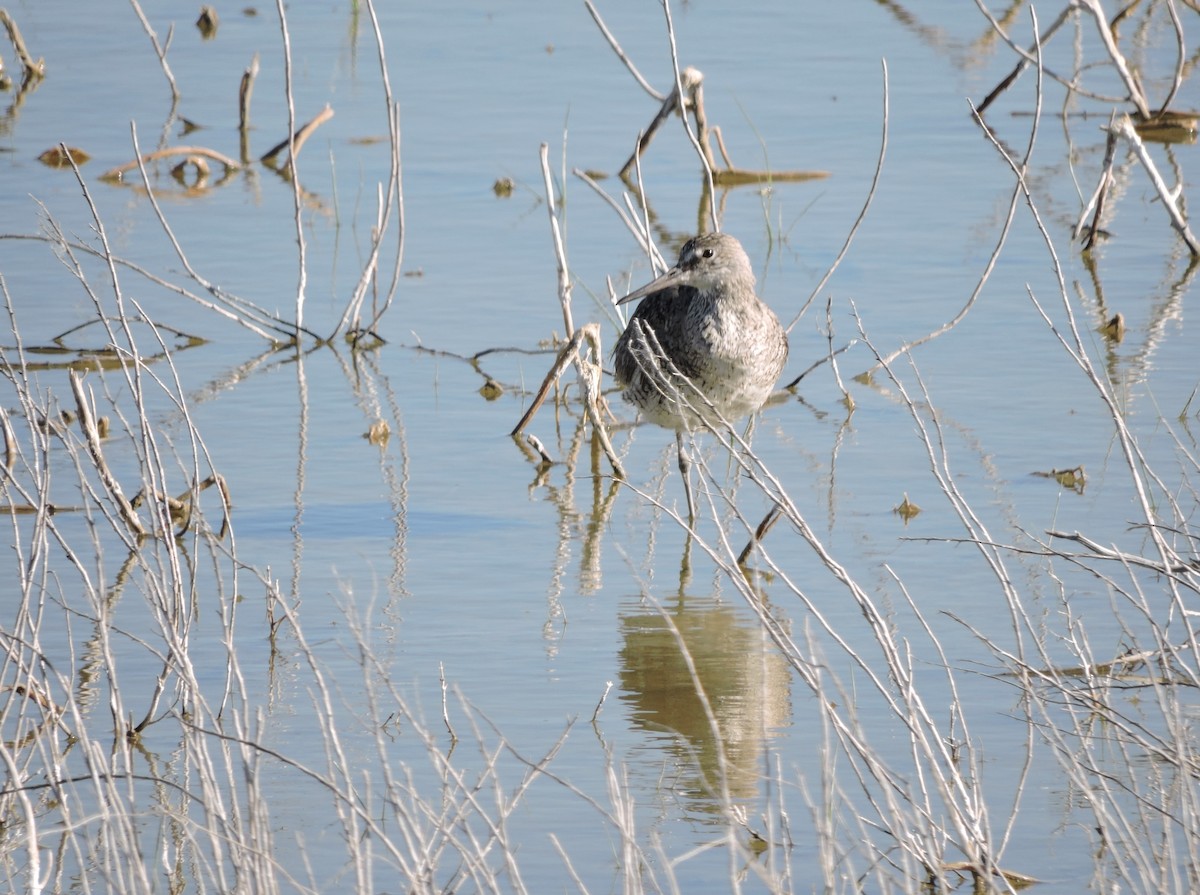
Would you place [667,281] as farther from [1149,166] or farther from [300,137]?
[300,137]

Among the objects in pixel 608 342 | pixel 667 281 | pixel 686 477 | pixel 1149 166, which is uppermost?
pixel 1149 166

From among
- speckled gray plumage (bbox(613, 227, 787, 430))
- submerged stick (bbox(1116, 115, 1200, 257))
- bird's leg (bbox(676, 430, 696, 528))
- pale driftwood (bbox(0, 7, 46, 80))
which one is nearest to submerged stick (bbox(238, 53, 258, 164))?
pale driftwood (bbox(0, 7, 46, 80))

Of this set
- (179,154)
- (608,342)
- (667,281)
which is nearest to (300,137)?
(179,154)

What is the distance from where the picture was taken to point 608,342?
31.2ft

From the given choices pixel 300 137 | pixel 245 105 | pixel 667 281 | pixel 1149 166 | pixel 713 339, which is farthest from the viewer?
pixel 245 105

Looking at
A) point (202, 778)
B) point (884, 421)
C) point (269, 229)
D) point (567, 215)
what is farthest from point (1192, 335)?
point (202, 778)

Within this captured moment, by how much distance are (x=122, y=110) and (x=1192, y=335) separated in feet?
25.0

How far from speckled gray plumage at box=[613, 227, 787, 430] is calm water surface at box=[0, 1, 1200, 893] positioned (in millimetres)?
380

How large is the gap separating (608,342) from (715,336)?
1.74 m

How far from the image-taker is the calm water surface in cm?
577

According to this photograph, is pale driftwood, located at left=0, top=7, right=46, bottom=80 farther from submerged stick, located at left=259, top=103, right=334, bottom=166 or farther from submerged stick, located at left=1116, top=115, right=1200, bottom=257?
submerged stick, located at left=1116, top=115, right=1200, bottom=257

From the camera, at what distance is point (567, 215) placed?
36.9 feet

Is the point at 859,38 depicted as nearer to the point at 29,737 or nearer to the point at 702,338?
the point at 702,338

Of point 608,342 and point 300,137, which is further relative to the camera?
point 300,137
